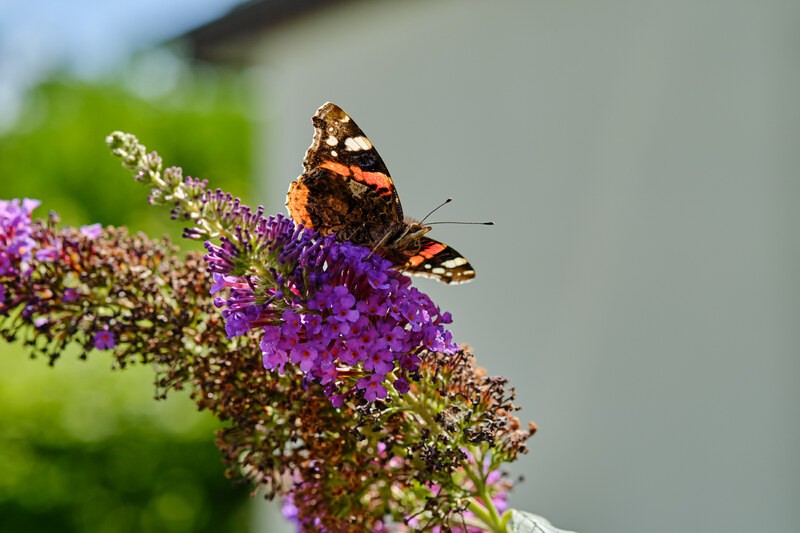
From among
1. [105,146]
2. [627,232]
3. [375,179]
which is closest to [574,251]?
[627,232]

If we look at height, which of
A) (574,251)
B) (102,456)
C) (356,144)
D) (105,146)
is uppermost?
(105,146)

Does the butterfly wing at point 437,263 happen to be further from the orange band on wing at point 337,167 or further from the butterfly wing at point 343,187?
the orange band on wing at point 337,167

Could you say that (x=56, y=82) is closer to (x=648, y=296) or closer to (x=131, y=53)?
(x=131, y=53)

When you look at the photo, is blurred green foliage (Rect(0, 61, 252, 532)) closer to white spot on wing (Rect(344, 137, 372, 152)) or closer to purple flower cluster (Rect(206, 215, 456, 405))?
white spot on wing (Rect(344, 137, 372, 152))

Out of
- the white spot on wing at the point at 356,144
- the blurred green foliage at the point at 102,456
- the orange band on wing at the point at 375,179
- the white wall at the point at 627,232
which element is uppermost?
the white wall at the point at 627,232

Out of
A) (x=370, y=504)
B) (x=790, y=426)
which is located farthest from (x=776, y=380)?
(x=370, y=504)

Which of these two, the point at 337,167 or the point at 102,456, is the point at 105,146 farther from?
the point at 337,167

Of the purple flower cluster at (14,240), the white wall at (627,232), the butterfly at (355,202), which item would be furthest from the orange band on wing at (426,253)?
the white wall at (627,232)
